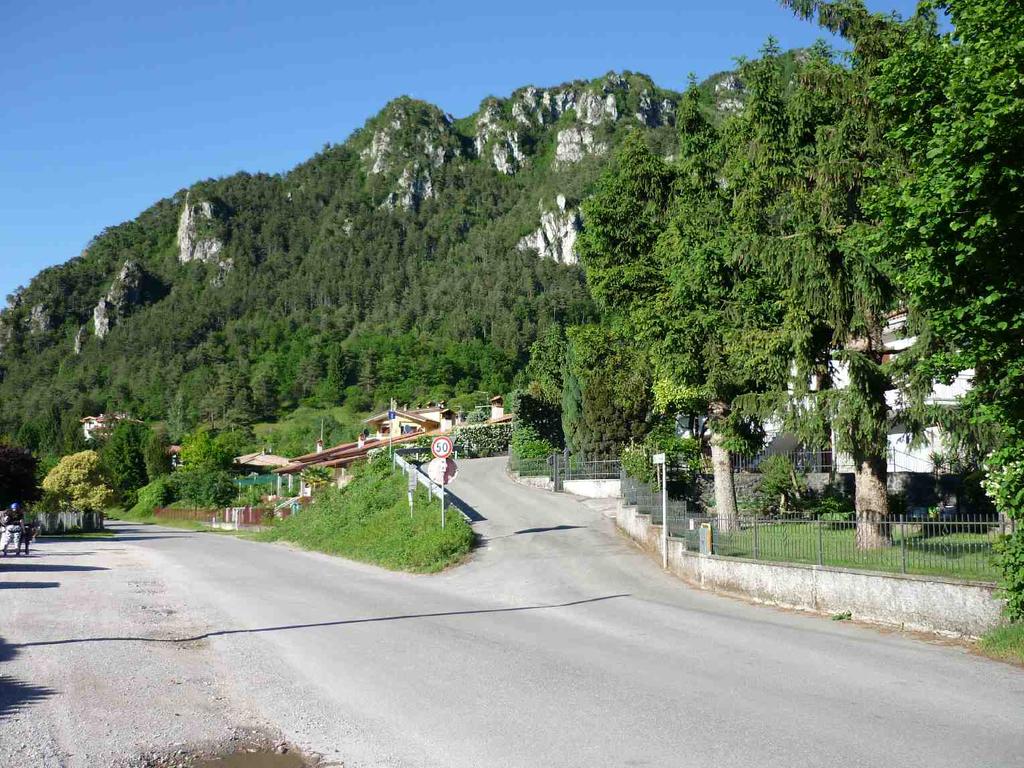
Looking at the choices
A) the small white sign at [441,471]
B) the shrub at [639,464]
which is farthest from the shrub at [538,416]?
the small white sign at [441,471]

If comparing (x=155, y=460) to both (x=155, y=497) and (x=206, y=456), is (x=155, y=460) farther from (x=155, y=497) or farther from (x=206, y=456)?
(x=155, y=497)

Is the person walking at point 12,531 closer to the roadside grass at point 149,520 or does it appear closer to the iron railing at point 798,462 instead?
the iron railing at point 798,462

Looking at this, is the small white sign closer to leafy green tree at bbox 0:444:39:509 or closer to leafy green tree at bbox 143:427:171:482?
leafy green tree at bbox 0:444:39:509

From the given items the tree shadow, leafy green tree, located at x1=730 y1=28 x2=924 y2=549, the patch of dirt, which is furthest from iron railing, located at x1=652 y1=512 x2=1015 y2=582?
the tree shadow

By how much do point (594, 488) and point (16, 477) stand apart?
109ft

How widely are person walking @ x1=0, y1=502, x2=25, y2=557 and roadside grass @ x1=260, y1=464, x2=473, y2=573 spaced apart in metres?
9.57

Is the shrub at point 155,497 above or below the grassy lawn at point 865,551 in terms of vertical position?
below

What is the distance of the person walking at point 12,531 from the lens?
2900 centimetres

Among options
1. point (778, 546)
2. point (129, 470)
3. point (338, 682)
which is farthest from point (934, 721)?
point (129, 470)

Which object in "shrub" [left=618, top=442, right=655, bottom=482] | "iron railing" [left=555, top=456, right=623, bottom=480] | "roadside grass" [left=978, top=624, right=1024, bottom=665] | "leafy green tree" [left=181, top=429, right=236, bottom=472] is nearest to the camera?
"roadside grass" [left=978, top=624, right=1024, bottom=665]

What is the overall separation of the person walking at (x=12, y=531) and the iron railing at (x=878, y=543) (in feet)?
71.0

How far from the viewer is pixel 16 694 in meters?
8.91

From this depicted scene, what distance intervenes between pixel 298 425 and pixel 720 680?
433 feet

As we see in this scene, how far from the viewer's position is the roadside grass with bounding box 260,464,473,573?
24.3m
